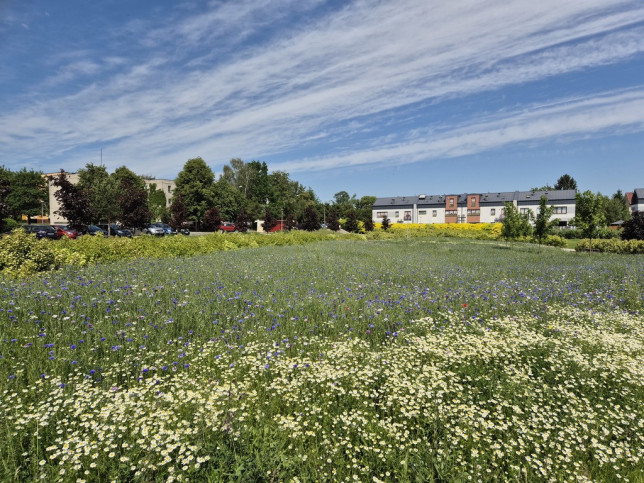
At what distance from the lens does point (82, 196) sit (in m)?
23.5

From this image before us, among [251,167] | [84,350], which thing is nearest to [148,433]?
[84,350]

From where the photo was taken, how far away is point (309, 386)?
382cm

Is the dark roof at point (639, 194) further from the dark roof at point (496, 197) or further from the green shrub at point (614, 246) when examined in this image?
the green shrub at point (614, 246)

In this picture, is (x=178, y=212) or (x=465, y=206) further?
(x=465, y=206)

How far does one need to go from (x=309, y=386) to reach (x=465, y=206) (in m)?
80.8

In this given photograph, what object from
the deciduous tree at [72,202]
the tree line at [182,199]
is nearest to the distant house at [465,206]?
the tree line at [182,199]

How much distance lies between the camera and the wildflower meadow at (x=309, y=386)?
264 centimetres

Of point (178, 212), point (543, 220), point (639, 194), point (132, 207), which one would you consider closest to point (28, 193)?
point (178, 212)

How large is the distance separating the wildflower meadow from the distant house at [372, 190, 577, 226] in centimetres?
6597

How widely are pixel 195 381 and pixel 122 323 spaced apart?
2439mm

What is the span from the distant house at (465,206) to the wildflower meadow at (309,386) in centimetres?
6597

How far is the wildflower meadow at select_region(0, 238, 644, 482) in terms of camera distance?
8.67 ft

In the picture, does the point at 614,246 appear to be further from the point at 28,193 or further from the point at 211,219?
the point at 28,193

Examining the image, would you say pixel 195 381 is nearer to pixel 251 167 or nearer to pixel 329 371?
pixel 329 371
